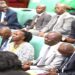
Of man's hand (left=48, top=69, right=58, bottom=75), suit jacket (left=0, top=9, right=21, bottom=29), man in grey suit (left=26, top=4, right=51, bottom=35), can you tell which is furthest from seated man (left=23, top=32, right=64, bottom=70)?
suit jacket (left=0, top=9, right=21, bottom=29)

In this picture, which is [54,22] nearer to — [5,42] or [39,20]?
[39,20]

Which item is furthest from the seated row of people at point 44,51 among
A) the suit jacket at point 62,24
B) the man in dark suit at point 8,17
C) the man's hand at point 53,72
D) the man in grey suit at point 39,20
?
the man in dark suit at point 8,17

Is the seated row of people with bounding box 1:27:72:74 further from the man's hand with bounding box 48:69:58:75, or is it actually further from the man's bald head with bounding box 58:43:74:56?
the man's hand with bounding box 48:69:58:75

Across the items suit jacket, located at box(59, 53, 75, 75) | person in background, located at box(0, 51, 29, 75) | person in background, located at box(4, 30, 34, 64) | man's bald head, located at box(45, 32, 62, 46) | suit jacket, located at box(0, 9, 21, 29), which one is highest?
person in background, located at box(0, 51, 29, 75)

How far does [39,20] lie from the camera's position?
4344 mm

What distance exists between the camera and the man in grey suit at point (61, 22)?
376 cm

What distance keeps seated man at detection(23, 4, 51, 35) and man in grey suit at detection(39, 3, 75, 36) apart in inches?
6.3

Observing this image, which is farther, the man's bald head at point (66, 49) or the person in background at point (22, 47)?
the person in background at point (22, 47)

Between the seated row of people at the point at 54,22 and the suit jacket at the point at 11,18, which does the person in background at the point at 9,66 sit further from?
the suit jacket at the point at 11,18

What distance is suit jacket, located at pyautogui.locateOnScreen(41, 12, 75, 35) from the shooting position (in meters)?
3.76

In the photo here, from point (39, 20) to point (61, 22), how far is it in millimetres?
575

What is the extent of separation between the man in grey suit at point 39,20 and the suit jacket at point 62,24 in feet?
0.57

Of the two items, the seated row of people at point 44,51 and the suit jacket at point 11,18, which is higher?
the seated row of people at point 44,51

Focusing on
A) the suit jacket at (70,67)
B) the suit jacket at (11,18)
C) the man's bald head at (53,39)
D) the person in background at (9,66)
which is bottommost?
the suit jacket at (11,18)
